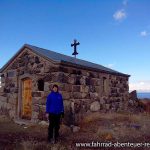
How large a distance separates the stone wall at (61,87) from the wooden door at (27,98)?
1.29 feet

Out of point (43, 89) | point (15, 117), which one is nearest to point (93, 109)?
point (43, 89)

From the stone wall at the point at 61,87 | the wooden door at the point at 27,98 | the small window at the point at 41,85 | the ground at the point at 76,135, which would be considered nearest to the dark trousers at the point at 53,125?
the ground at the point at 76,135

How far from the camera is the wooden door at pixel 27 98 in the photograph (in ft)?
41.3

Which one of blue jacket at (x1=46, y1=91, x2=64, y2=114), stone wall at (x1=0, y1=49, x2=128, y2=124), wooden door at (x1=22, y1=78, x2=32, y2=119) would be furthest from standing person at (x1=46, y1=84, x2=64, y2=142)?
wooden door at (x1=22, y1=78, x2=32, y2=119)

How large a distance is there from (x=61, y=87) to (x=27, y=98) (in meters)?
2.50

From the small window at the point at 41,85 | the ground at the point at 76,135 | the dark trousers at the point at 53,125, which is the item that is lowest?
the ground at the point at 76,135

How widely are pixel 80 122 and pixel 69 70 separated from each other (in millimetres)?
2572

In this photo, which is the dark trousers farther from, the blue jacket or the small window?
the small window

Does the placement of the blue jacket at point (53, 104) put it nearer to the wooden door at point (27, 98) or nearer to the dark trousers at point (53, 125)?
the dark trousers at point (53, 125)

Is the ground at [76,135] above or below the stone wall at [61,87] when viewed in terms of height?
below

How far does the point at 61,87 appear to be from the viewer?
441 inches

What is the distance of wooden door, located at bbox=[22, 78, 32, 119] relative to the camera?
41.3 feet

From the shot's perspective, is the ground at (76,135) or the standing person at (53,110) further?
the standing person at (53,110)

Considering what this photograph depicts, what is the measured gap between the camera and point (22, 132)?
9.98m
